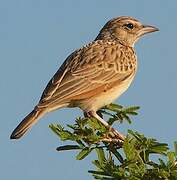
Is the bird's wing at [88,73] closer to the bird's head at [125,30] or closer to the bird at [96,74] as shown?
the bird at [96,74]

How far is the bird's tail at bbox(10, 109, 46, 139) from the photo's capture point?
7.58 m

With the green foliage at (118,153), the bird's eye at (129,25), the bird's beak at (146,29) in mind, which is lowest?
the green foliage at (118,153)

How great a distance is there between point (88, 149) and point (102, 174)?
0.85 metres

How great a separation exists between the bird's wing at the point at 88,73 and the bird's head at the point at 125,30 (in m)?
0.66

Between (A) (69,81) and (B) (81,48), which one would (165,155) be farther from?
(B) (81,48)

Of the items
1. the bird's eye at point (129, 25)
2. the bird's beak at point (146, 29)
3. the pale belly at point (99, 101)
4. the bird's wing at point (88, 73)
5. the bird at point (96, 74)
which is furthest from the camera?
the bird's eye at point (129, 25)

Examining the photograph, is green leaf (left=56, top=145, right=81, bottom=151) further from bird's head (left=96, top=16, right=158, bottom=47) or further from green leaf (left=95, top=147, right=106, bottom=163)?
bird's head (left=96, top=16, right=158, bottom=47)

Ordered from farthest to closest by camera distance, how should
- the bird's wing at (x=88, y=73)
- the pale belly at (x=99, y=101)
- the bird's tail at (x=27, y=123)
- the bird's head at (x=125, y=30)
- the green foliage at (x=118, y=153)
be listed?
1. the bird's head at (x=125, y=30)
2. the pale belly at (x=99, y=101)
3. the bird's wing at (x=88, y=73)
4. the bird's tail at (x=27, y=123)
5. the green foliage at (x=118, y=153)

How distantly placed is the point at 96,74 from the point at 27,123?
7.14ft

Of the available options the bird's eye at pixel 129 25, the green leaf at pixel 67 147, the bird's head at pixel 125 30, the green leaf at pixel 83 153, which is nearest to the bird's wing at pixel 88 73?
the bird's head at pixel 125 30

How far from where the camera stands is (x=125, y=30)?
460 inches

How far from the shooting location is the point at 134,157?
4.96 meters

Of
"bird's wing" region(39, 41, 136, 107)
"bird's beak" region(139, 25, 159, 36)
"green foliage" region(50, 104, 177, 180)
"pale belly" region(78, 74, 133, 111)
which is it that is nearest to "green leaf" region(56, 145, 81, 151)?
"green foliage" region(50, 104, 177, 180)

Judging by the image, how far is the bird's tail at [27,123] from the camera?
24.9 feet
